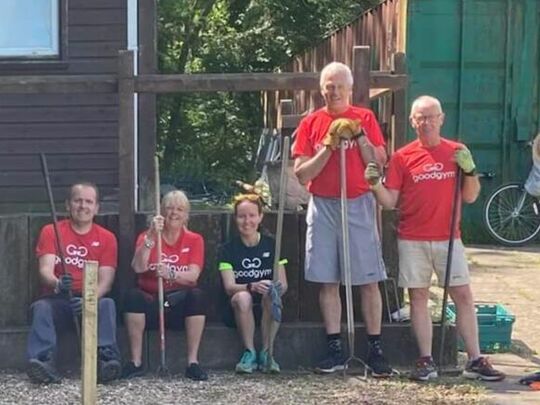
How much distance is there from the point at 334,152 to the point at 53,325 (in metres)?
1.80

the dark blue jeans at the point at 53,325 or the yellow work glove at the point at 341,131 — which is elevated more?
the yellow work glove at the point at 341,131

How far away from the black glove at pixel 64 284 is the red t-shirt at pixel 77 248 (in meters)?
0.09

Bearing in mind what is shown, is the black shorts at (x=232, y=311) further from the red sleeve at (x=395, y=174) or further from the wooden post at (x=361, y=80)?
the wooden post at (x=361, y=80)

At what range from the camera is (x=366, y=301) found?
671 centimetres

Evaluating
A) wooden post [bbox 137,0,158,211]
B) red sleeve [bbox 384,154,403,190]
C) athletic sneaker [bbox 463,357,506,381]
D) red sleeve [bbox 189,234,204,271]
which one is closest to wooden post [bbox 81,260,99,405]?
red sleeve [bbox 189,234,204,271]

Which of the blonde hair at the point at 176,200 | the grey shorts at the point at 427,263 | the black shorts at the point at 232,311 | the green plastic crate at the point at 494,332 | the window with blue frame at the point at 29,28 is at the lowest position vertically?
the green plastic crate at the point at 494,332

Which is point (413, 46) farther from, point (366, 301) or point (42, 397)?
point (42, 397)

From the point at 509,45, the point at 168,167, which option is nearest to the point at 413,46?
the point at 509,45

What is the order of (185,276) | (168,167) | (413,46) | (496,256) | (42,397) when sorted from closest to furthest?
(42,397)
(185,276)
(496,256)
(413,46)
(168,167)

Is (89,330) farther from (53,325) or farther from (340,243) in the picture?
(340,243)

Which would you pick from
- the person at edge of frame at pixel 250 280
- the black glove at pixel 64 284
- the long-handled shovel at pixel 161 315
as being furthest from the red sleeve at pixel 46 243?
the person at edge of frame at pixel 250 280

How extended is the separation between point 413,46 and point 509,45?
3.45ft

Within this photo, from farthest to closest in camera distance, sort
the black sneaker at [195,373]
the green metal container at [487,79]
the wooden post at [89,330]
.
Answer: the green metal container at [487,79] < the black sneaker at [195,373] < the wooden post at [89,330]

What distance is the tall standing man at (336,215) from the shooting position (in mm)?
6523
